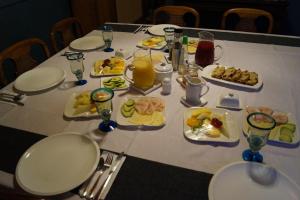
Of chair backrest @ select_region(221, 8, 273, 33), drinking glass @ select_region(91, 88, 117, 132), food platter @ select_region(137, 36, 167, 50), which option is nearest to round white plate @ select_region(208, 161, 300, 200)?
drinking glass @ select_region(91, 88, 117, 132)

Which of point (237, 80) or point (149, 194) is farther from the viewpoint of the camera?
point (237, 80)

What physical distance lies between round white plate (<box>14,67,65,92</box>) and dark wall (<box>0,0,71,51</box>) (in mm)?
1084

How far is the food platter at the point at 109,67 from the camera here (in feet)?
3.94

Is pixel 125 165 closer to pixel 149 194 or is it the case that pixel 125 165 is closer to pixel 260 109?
pixel 149 194

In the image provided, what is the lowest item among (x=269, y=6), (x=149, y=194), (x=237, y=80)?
(x=149, y=194)

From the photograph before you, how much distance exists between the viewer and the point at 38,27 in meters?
2.40

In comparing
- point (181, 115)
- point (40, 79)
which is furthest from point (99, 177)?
point (40, 79)

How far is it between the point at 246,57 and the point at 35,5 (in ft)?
6.53

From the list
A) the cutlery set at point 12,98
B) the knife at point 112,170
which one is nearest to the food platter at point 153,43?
the cutlery set at point 12,98

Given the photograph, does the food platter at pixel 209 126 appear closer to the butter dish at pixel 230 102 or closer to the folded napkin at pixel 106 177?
the butter dish at pixel 230 102

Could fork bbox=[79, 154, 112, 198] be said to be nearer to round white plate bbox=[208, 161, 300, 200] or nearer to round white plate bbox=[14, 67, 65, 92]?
round white plate bbox=[208, 161, 300, 200]

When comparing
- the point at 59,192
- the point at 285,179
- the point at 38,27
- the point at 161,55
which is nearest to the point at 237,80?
the point at 161,55

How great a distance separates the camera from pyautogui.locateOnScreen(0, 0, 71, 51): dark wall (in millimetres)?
2066

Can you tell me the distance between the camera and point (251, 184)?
2.17ft
